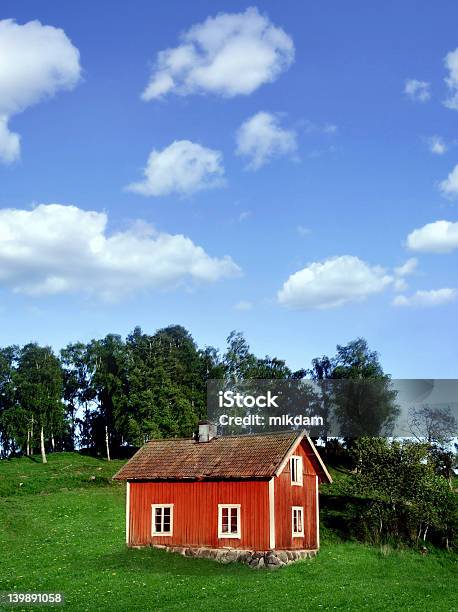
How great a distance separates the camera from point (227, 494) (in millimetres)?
39188

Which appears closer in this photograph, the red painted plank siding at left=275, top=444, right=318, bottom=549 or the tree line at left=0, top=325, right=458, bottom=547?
the red painted plank siding at left=275, top=444, right=318, bottom=549

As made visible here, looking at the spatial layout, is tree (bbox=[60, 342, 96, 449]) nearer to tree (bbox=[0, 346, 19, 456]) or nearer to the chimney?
tree (bbox=[0, 346, 19, 456])

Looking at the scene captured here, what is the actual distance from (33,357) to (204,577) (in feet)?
198

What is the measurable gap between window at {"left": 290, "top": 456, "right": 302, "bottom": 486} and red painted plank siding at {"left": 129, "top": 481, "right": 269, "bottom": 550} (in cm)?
322

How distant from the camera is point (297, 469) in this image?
137 feet

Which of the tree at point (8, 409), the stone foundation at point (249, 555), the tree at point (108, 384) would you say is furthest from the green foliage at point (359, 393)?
the stone foundation at point (249, 555)

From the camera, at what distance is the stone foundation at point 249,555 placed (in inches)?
1439

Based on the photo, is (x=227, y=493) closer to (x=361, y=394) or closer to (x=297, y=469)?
(x=297, y=469)

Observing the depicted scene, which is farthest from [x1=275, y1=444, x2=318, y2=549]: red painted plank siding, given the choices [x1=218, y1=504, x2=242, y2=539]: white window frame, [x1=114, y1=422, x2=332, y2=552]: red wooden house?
[x1=218, y1=504, x2=242, y2=539]: white window frame

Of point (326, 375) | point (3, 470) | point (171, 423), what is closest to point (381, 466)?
point (171, 423)

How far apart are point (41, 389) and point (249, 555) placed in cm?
5343

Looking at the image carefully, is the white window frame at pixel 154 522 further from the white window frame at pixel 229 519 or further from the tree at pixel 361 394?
the tree at pixel 361 394

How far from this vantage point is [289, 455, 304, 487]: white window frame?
1617 inches

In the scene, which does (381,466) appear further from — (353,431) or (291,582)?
(353,431)
